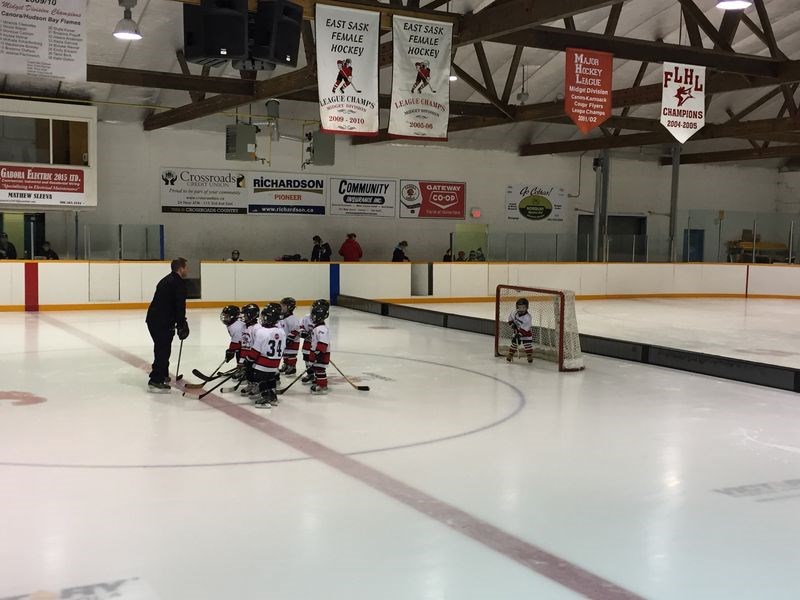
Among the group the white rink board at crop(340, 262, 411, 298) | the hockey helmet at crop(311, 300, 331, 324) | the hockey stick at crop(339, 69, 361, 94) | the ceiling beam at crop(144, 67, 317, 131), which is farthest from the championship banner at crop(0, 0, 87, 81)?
the white rink board at crop(340, 262, 411, 298)

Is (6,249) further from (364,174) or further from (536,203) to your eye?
(536,203)

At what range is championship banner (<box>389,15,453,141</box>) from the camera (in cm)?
1020

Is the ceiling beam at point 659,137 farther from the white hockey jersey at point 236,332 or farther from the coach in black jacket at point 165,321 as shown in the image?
the coach in black jacket at point 165,321

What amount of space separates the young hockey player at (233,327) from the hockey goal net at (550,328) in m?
3.83

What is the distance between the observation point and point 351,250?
2106 cm

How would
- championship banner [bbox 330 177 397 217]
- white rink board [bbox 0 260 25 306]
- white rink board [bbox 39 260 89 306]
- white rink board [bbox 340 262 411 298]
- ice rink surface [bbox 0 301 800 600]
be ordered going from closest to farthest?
ice rink surface [bbox 0 301 800 600], white rink board [bbox 0 260 25 306], white rink board [bbox 39 260 89 306], white rink board [bbox 340 262 411 298], championship banner [bbox 330 177 397 217]

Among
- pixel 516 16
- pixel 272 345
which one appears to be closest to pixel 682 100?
pixel 516 16

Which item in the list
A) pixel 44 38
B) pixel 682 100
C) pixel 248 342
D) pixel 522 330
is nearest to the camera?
pixel 248 342

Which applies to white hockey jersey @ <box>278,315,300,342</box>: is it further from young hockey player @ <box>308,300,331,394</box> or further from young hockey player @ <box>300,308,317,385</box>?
young hockey player @ <box>308,300,331,394</box>

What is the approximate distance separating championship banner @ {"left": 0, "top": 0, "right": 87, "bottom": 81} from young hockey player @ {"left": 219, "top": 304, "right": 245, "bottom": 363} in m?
3.05

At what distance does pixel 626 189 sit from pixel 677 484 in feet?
73.7

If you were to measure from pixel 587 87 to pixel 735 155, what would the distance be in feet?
53.6

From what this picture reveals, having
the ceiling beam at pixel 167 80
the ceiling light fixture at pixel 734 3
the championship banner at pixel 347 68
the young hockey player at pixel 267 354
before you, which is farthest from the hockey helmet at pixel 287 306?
the ceiling beam at pixel 167 80

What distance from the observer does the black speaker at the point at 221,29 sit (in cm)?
809
